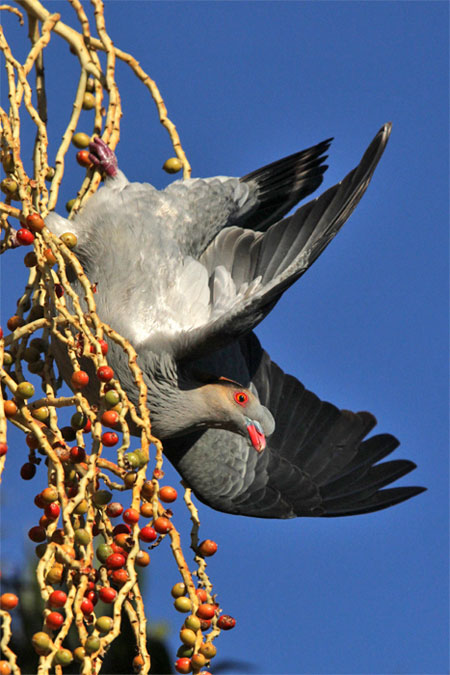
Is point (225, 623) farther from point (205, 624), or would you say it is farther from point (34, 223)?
point (34, 223)

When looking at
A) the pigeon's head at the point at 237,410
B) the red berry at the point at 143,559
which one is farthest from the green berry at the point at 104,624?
the pigeon's head at the point at 237,410

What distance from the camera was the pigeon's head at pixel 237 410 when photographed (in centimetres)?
467

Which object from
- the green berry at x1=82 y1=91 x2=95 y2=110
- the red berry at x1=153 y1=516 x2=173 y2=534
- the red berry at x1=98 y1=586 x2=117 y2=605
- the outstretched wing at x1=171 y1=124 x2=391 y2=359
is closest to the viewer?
the red berry at x1=98 y1=586 x2=117 y2=605

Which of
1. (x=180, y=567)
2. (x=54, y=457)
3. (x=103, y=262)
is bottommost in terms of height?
(x=180, y=567)

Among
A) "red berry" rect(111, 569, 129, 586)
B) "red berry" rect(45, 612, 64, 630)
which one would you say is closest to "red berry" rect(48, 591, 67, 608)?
"red berry" rect(45, 612, 64, 630)

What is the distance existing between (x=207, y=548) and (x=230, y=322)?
0.91 metres

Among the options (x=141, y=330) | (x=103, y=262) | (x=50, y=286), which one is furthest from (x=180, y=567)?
(x=103, y=262)

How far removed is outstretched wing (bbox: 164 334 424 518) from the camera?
550 cm

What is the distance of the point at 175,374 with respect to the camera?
4.47 meters

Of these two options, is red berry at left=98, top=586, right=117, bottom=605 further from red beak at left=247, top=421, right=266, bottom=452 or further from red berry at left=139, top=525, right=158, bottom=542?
red beak at left=247, top=421, right=266, bottom=452

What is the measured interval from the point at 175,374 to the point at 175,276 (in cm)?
41

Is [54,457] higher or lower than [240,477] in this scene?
lower

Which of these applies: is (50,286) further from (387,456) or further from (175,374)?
(387,456)

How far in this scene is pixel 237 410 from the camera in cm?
471
